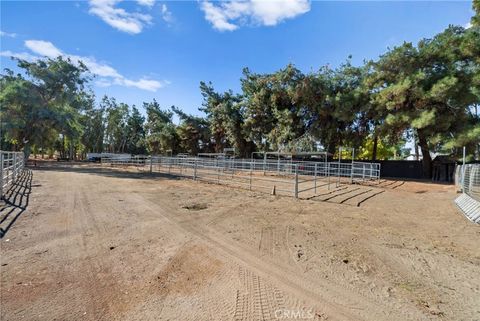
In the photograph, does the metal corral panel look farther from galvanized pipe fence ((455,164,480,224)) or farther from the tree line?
the tree line

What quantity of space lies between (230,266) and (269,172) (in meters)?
19.1

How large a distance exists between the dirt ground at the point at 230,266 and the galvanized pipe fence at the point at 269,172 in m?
4.78

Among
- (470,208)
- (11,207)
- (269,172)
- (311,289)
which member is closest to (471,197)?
(470,208)

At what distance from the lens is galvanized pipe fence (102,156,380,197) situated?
1342 centimetres

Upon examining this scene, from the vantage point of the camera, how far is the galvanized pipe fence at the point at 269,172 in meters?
13.4

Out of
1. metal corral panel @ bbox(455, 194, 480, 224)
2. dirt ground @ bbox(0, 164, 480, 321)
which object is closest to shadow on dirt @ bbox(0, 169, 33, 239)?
dirt ground @ bbox(0, 164, 480, 321)

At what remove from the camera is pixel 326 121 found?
2527 centimetres

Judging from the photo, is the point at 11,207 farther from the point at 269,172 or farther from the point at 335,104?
the point at 335,104

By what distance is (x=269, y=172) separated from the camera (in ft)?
74.4

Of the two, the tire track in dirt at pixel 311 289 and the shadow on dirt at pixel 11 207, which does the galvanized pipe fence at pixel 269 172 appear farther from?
the shadow on dirt at pixel 11 207

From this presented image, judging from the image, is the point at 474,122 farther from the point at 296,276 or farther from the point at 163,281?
the point at 163,281

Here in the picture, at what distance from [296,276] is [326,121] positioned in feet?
77.4

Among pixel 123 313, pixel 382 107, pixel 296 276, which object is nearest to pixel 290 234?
pixel 296 276

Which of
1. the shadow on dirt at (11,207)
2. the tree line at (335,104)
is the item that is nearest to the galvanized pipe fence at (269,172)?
the tree line at (335,104)
